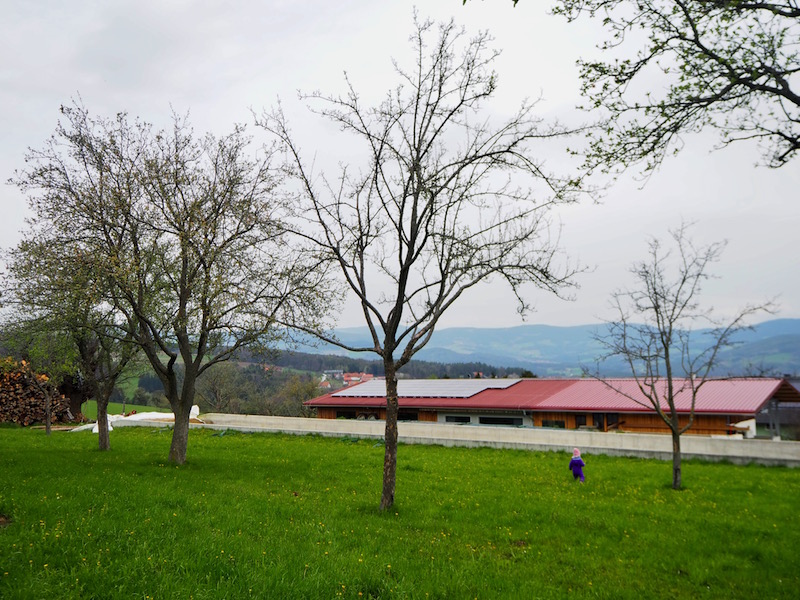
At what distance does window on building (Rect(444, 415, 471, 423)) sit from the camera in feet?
137

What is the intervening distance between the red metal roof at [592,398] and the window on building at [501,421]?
118 centimetres

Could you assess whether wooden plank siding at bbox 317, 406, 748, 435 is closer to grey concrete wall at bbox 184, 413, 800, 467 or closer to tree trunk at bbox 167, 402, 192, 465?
grey concrete wall at bbox 184, 413, 800, 467

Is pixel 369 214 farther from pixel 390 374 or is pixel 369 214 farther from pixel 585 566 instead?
pixel 585 566

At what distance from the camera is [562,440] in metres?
26.6

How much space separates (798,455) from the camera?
68.6 feet

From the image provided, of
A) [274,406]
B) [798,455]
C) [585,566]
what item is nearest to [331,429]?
[798,455]

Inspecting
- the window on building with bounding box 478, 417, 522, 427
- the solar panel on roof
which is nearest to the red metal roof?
the solar panel on roof

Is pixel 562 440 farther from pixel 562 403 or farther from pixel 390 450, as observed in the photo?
pixel 390 450

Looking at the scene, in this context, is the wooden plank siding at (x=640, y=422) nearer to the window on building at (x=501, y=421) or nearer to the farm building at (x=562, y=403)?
the farm building at (x=562, y=403)

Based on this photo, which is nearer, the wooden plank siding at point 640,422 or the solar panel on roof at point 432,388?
the wooden plank siding at point 640,422

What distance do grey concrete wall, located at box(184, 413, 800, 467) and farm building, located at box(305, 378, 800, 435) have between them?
279 centimetres

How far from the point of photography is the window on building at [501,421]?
3866 centimetres

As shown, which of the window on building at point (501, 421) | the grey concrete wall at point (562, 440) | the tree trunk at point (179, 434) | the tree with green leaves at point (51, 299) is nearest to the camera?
the tree with green leaves at point (51, 299)

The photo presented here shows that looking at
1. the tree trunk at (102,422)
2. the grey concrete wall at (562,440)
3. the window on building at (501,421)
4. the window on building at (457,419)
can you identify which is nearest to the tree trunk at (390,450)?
the grey concrete wall at (562,440)
